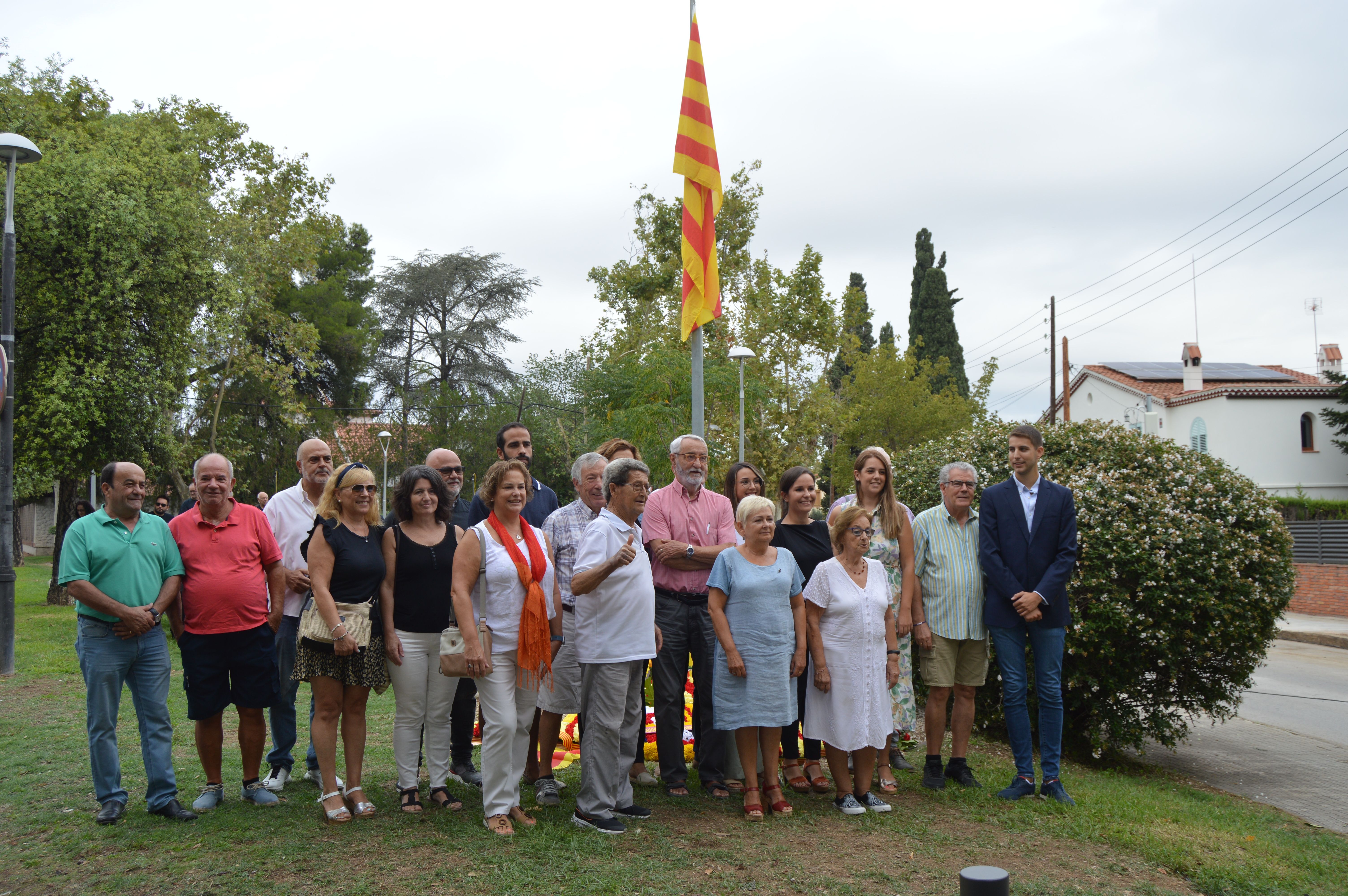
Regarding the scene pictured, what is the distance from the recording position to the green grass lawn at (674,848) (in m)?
4.33

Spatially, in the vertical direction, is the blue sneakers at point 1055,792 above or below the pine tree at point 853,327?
A: below

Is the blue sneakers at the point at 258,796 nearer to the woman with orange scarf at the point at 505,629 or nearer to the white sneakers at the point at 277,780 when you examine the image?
the white sneakers at the point at 277,780

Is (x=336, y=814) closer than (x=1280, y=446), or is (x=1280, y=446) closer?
(x=336, y=814)

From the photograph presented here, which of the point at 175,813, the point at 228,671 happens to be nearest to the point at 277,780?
the point at 175,813

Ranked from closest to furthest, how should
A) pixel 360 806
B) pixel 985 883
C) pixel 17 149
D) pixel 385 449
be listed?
pixel 985 883 < pixel 360 806 < pixel 17 149 < pixel 385 449

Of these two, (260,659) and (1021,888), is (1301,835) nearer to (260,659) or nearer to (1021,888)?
(1021,888)

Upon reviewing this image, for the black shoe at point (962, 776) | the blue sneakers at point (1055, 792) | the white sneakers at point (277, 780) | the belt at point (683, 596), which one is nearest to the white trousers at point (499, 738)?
the belt at point (683, 596)

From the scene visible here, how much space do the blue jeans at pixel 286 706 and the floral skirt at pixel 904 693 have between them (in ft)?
12.1

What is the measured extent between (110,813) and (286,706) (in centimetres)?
105

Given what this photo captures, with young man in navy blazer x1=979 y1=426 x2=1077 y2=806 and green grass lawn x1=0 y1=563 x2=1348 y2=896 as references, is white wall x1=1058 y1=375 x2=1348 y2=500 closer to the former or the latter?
young man in navy blazer x1=979 y1=426 x2=1077 y2=806

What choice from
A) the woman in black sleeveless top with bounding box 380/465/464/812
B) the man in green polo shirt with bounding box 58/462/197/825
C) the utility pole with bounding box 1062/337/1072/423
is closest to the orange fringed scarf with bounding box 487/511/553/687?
the woman in black sleeveless top with bounding box 380/465/464/812

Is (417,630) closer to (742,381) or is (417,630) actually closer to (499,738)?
(499,738)

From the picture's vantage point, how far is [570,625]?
18.1 feet

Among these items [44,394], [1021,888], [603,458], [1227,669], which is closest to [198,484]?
[603,458]
